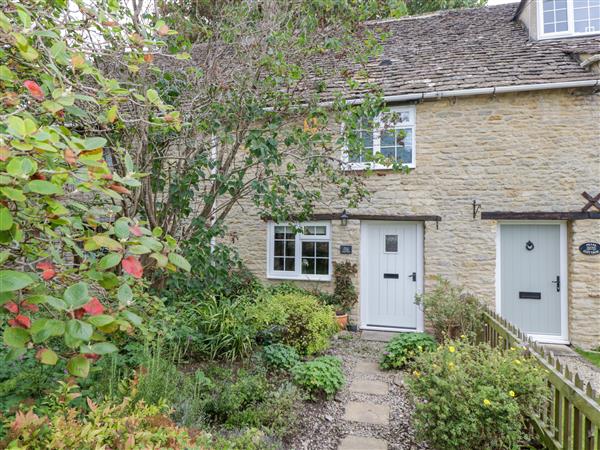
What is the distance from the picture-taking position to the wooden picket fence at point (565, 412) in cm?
257

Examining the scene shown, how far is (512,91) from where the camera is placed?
23.0 ft

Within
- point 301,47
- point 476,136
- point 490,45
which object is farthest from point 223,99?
point 490,45

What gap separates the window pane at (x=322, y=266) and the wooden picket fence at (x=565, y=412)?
4.70 meters

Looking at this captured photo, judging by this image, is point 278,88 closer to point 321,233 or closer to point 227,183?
point 227,183

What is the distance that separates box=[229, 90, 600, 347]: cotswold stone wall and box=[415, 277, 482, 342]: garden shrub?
95 centimetres

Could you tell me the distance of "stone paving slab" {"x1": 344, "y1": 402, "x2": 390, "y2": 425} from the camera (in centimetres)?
386

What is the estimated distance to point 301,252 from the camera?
8430 mm

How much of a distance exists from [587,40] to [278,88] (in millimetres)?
7065

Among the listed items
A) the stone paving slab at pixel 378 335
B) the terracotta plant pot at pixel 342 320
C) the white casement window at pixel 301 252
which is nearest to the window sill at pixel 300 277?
the white casement window at pixel 301 252

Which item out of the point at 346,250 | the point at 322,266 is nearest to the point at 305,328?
the point at 346,250

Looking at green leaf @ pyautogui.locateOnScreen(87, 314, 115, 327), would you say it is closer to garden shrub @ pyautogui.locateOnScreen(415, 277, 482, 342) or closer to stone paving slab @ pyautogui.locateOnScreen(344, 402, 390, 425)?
stone paving slab @ pyautogui.locateOnScreen(344, 402, 390, 425)

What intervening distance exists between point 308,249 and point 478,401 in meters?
5.74

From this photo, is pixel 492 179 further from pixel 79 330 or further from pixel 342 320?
pixel 79 330

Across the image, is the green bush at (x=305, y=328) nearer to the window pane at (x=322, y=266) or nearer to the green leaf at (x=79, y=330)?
the window pane at (x=322, y=266)
